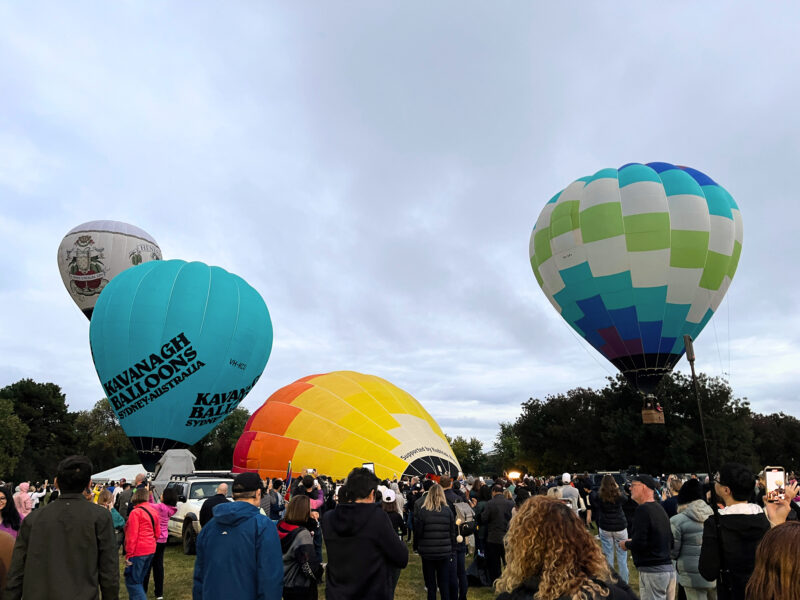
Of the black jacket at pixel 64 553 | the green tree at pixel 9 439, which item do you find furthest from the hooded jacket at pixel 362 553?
the green tree at pixel 9 439

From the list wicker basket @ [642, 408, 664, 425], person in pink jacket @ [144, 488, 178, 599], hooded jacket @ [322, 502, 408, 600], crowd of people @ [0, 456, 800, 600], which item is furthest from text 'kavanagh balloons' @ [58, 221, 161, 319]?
hooded jacket @ [322, 502, 408, 600]


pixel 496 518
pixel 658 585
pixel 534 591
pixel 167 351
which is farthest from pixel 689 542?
pixel 167 351

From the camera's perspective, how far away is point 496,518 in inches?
335

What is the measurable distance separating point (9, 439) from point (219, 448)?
2023cm

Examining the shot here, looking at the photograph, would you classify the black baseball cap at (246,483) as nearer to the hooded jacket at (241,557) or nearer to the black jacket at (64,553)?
the hooded jacket at (241,557)

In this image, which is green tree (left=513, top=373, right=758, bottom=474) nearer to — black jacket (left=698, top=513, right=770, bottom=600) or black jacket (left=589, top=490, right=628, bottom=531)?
black jacket (left=589, top=490, right=628, bottom=531)

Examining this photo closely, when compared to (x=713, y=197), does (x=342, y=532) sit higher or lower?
lower

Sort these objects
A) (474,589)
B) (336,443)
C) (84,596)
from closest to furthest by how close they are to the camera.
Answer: (84,596), (474,589), (336,443)

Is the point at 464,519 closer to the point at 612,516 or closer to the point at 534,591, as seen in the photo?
the point at 612,516

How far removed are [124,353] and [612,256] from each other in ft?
55.0

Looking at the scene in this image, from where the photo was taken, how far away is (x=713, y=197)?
19844 millimetres

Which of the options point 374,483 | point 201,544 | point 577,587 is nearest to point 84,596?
point 201,544

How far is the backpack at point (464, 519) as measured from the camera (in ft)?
27.0

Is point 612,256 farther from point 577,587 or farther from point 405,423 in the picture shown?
point 577,587
